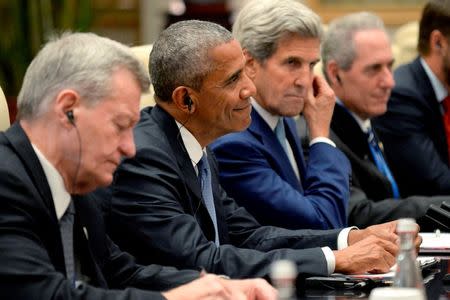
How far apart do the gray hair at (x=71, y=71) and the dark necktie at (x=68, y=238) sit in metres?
0.22

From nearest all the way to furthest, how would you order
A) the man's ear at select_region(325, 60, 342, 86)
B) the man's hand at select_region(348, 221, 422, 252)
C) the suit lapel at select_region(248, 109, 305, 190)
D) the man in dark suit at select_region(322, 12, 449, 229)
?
1. the man's hand at select_region(348, 221, 422, 252)
2. the suit lapel at select_region(248, 109, 305, 190)
3. the man in dark suit at select_region(322, 12, 449, 229)
4. the man's ear at select_region(325, 60, 342, 86)

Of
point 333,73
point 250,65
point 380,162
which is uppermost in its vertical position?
point 250,65

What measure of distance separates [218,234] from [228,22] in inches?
191

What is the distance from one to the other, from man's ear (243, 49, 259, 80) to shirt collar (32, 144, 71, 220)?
1.40 meters

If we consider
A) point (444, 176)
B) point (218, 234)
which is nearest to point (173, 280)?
point (218, 234)

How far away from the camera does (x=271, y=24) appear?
3389 millimetres

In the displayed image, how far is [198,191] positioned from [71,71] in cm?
66

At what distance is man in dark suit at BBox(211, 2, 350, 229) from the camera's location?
3.21 metres

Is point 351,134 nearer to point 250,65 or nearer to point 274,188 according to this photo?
point 250,65

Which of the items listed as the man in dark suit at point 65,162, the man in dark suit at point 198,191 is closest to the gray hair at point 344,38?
the man in dark suit at point 198,191

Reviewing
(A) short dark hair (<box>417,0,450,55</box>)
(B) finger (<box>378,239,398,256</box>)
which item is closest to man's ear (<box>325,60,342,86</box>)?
(A) short dark hair (<box>417,0,450,55</box>)

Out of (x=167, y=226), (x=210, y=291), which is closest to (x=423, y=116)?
(x=167, y=226)

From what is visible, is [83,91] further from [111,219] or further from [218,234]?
[218,234]

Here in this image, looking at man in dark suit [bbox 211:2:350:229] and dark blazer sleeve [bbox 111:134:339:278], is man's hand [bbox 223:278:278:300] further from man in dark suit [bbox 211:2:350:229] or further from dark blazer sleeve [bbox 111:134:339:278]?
man in dark suit [bbox 211:2:350:229]
